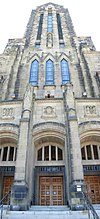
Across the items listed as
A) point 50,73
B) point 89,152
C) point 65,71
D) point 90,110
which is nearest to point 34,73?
point 50,73

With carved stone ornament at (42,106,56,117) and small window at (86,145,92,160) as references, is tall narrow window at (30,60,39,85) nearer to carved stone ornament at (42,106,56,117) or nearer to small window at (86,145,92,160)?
carved stone ornament at (42,106,56,117)

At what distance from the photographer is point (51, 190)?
42.6 feet

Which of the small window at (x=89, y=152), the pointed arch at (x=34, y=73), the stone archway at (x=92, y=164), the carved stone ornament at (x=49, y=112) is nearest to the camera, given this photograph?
the stone archway at (x=92, y=164)

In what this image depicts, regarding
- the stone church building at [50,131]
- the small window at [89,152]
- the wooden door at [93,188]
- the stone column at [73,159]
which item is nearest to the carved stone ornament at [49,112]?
the stone church building at [50,131]

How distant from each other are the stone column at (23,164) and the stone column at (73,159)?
2.34 m

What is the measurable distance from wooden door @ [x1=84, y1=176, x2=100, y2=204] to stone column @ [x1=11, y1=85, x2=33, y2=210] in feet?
14.6

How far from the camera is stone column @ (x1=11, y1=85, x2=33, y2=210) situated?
379 inches

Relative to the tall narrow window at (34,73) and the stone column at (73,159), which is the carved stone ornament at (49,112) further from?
the tall narrow window at (34,73)

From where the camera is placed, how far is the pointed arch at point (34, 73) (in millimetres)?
20163

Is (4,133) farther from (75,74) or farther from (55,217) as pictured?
(75,74)

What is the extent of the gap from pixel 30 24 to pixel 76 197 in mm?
28146

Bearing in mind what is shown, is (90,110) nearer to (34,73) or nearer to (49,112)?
(49,112)

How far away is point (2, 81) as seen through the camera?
19.8 meters

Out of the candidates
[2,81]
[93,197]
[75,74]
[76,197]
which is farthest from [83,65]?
[76,197]
